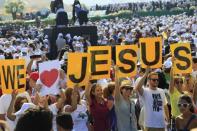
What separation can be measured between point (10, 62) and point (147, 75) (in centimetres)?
176

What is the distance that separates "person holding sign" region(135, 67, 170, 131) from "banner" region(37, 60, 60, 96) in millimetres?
1027

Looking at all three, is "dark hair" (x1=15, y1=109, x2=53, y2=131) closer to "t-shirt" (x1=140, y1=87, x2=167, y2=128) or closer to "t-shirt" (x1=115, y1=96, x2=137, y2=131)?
"t-shirt" (x1=115, y1=96, x2=137, y2=131)

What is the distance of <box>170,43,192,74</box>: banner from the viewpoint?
31.9 feet

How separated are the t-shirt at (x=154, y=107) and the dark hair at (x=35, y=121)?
4312 mm

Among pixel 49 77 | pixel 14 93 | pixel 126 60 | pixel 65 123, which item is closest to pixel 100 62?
pixel 126 60

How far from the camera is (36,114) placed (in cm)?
427

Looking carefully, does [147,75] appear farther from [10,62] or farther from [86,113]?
[10,62]

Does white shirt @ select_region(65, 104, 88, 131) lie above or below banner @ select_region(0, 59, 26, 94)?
below

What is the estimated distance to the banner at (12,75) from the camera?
26.5 ft

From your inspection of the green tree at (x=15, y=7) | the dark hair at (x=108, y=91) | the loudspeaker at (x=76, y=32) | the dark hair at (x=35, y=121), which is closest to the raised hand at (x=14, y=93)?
the dark hair at (x=108, y=91)

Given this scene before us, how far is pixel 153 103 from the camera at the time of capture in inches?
335

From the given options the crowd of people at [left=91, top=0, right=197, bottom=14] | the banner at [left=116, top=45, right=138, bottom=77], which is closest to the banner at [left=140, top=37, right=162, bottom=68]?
the banner at [left=116, top=45, right=138, bottom=77]

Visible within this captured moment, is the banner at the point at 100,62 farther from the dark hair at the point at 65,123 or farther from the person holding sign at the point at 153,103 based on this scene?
the dark hair at the point at 65,123

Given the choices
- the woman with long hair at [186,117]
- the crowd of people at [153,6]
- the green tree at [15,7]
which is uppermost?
the woman with long hair at [186,117]
